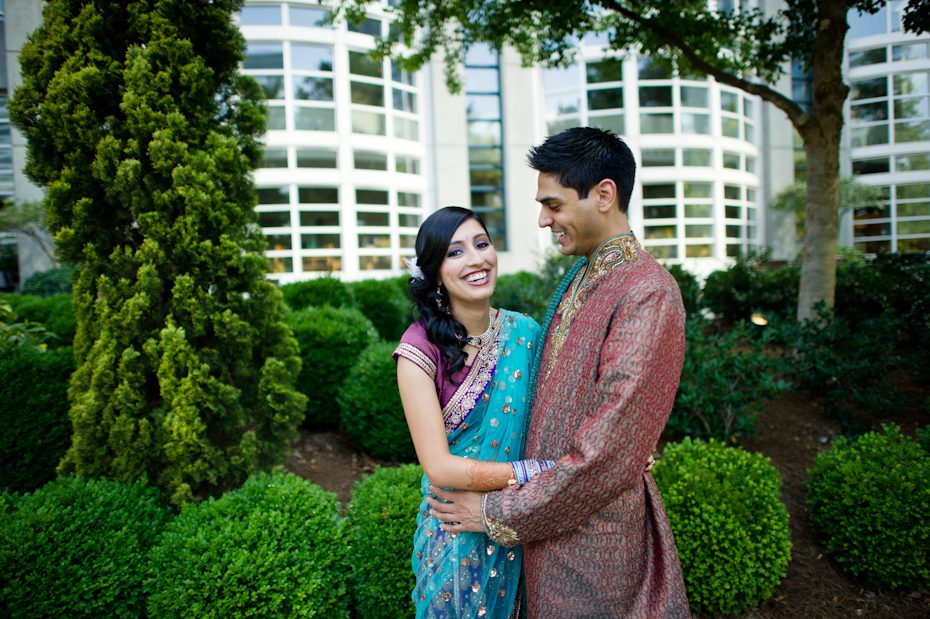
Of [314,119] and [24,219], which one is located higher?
[314,119]

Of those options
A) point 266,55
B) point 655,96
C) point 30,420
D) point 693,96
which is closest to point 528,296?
point 30,420

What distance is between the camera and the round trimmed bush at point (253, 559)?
7.84ft

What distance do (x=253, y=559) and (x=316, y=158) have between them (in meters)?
14.6

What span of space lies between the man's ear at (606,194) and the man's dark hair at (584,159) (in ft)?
0.04

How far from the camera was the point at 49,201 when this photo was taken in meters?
3.02

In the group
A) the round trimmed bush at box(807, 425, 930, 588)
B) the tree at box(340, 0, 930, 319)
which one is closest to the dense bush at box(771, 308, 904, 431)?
the tree at box(340, 0, 930, 319)

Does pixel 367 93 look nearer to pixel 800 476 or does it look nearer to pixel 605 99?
pixel 605 99

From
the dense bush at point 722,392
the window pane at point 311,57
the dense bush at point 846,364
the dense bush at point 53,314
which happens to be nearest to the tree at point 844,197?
the window pane at point 311,57

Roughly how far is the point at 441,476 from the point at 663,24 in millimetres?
5146

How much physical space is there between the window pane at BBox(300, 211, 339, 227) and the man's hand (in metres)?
14.9

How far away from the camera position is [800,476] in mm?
4055

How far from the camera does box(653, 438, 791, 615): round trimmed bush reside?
2.76m

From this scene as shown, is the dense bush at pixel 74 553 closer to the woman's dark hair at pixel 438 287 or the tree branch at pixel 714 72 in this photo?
the woman's dark hair at pixel 438 287

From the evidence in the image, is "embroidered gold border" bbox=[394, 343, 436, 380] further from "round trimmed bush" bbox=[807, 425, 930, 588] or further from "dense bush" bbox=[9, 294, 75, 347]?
"dense bush" bbox=[9, 294, 75, 347]
